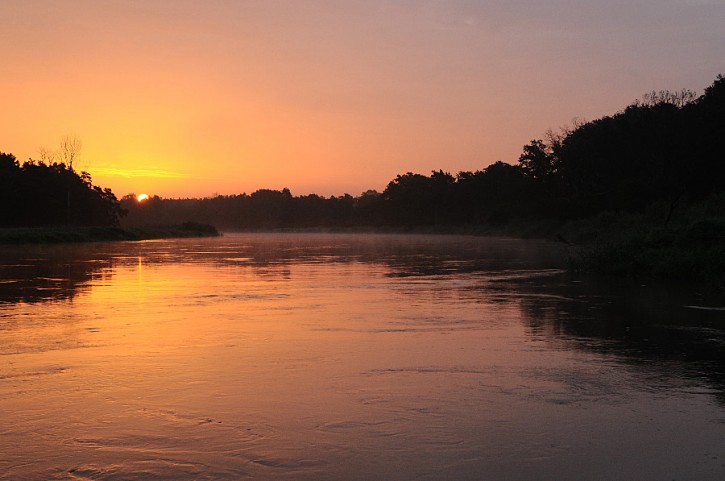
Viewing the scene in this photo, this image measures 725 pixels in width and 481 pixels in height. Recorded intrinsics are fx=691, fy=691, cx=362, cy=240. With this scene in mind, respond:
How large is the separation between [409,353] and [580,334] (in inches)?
150

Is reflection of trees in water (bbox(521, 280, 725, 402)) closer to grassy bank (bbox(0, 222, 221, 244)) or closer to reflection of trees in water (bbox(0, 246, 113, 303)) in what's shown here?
reflection of trees in water (bbox(0, 246, 113, 303))

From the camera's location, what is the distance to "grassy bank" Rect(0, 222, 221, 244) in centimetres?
6316

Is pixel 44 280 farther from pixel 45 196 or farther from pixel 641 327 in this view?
pixel 45 196

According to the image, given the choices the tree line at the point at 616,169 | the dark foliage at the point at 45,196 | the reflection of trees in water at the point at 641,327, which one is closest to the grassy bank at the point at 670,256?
the reflection of trees in water at the point at 641,327

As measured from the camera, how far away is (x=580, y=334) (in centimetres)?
1266

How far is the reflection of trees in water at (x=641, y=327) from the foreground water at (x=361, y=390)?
69 mm

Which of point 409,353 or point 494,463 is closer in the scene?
point 494,463

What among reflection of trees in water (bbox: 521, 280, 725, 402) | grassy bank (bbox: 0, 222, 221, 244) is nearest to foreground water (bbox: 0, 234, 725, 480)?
reflection of trees in water (bbox: 521, 280, 725, 402)

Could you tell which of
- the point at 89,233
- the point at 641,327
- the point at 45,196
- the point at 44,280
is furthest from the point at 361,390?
the point at 45,196

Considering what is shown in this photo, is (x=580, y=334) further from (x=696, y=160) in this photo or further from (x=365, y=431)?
(x=696, y=160)

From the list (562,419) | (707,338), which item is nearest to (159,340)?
(562,419)

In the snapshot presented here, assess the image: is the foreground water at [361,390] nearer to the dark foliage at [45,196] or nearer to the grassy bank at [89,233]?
the grassy bank at [89,233]

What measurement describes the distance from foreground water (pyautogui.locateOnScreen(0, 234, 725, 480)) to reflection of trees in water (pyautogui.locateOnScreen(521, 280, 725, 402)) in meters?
0.07

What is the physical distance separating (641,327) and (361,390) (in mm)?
7504
